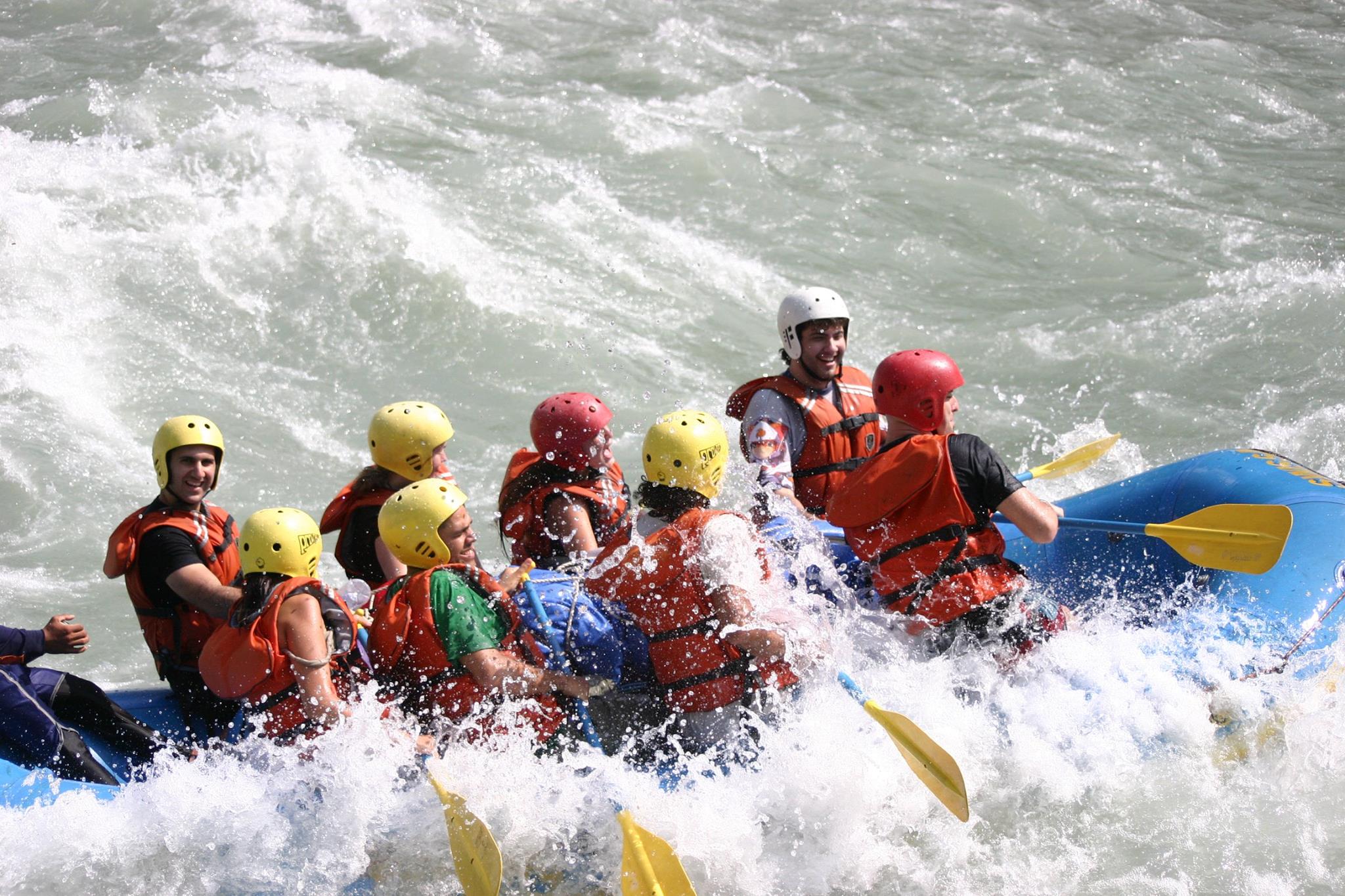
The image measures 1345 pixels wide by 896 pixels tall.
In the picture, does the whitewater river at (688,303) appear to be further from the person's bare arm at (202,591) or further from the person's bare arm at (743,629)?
the person's bare arm at (202,591)

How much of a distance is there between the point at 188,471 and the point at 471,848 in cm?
160

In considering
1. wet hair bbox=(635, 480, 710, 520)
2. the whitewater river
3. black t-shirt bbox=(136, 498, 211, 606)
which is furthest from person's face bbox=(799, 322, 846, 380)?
black t-shirt bbox=(136, 498, 211, 606)

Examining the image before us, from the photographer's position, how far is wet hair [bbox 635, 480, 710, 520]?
373 centimetres

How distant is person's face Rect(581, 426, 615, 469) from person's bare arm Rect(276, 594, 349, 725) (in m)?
1.12

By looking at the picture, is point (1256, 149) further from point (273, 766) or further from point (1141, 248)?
point (273, 766)

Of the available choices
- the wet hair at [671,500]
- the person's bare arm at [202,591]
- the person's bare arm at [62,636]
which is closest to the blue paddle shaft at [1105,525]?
the wet hair at [671,500]

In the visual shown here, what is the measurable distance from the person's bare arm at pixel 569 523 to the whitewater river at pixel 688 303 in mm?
607

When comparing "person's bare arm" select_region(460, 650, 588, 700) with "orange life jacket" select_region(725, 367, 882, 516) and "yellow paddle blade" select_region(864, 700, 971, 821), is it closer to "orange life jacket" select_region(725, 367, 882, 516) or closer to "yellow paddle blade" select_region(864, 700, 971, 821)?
"yellow paddle blade" select_region(864, 700, 971, 821)

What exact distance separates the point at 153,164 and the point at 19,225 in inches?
43.0

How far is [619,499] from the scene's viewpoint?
15.4ft

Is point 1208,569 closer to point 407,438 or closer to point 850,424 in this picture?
point 850,424

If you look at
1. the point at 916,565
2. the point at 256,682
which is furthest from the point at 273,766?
the point at 916,565

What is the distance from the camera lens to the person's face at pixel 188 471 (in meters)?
4.34

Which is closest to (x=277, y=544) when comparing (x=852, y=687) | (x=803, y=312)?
(x=852, y=687)
